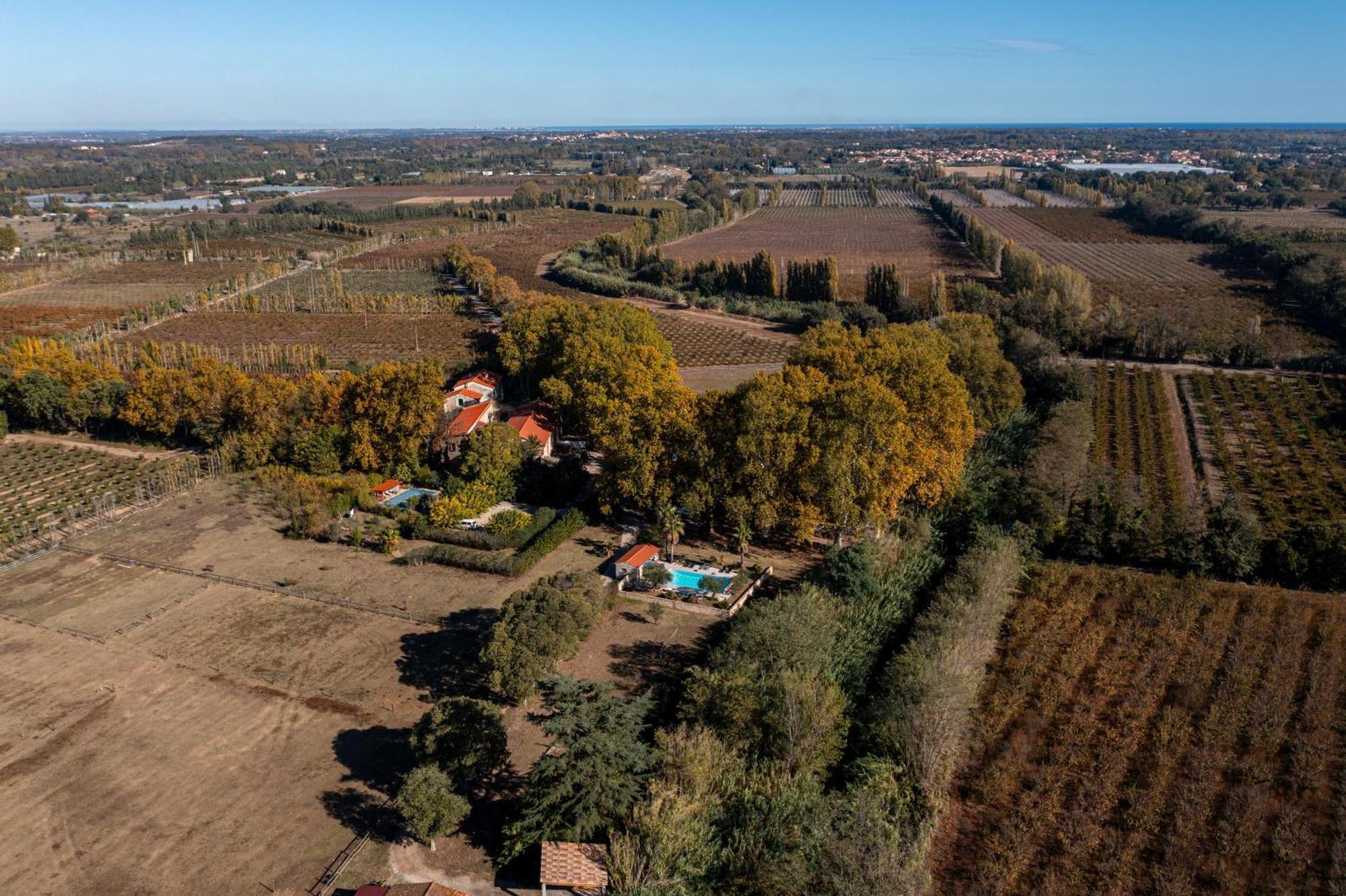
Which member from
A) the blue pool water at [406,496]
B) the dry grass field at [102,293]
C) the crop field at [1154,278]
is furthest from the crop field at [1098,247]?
the dry grass field at [102,293]

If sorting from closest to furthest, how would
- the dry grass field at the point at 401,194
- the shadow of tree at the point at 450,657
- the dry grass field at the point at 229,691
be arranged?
the dry grass field at the point at 229,691 → the shadow of tree at the point at 450,657 → the dry grass field at the point at 401,194

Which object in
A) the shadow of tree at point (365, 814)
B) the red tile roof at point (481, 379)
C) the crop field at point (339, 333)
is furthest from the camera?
the crop field at point (339, 333)

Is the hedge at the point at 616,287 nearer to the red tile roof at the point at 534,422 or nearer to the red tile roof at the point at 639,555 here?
the red tile roof at the point at 534,422

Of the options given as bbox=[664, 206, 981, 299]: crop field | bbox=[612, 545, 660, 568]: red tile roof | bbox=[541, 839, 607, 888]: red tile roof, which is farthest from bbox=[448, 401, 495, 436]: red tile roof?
bbox=[664, 206, 981, 299]: crop field

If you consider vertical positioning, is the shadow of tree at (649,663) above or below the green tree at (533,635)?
below

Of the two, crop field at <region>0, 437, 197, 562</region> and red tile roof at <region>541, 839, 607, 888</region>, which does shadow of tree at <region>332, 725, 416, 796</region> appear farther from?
crop field at <region>0, 437, 197, 562</region>

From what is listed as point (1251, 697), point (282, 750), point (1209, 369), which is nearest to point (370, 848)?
point (282, 750)
